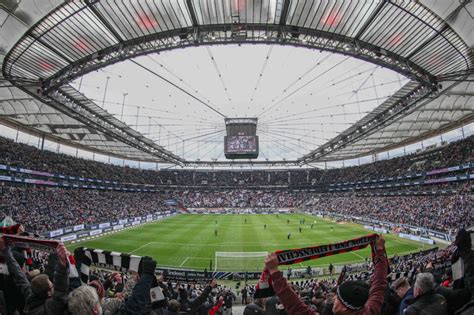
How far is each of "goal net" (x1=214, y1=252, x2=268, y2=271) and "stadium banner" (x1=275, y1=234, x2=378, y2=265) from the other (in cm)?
2149

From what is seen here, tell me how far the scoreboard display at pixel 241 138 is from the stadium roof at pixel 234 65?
1.76 metres

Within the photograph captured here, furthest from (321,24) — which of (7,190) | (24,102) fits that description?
(7,190)

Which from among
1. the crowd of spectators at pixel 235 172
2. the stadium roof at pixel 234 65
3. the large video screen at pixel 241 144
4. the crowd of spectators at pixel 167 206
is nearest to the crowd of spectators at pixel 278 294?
the stadium roof at pixel 234 65

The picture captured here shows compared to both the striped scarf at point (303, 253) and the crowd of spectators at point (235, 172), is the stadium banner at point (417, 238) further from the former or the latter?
the striped scarf at point (303, 253)

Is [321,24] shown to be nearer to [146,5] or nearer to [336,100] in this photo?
[146,5]

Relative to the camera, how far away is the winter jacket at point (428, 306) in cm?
339

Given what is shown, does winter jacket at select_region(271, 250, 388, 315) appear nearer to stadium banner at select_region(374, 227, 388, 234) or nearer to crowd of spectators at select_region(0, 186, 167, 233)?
crowd of spectators at select_region(0, 186, 167, 233)

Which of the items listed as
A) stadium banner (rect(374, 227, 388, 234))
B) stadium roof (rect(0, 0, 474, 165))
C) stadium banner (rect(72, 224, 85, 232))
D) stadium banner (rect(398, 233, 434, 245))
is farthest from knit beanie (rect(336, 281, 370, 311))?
stadium banner (rect(374, 227, 388, 234))

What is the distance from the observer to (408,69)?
23000 millimetres

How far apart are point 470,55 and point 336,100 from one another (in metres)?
14.4

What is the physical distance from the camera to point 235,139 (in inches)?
1895

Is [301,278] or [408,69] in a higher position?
[408,69]

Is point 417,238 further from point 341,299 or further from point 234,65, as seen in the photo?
point 341,299

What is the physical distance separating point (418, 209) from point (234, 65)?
3424cm
